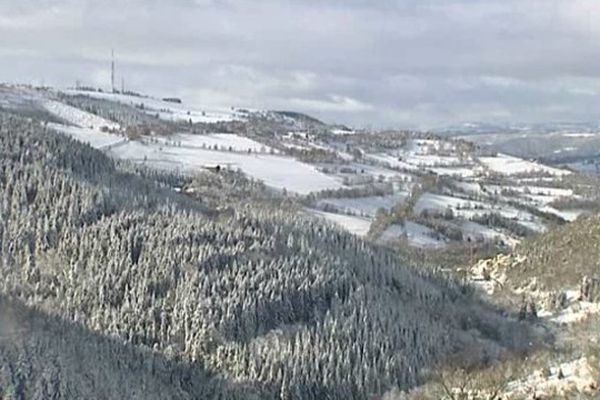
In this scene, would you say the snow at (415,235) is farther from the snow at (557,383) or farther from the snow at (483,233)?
the snow at (557,383)

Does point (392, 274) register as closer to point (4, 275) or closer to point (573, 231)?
point (573, 231)

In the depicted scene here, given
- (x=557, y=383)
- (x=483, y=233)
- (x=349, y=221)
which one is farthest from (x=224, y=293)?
(x=483, y=233)

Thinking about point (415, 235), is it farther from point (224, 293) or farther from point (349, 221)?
point (224, 293)

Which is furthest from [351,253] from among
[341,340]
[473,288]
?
[341,340]

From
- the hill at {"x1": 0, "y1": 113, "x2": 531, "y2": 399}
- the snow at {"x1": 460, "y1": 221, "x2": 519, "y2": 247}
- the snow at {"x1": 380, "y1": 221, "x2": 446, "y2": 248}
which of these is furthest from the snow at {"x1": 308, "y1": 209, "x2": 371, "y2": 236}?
the hill at {"x1": 0, "y1": 113, "x2": 531, "y2": 399}

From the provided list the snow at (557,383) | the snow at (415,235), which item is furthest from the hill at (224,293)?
the snow at (415,235)
